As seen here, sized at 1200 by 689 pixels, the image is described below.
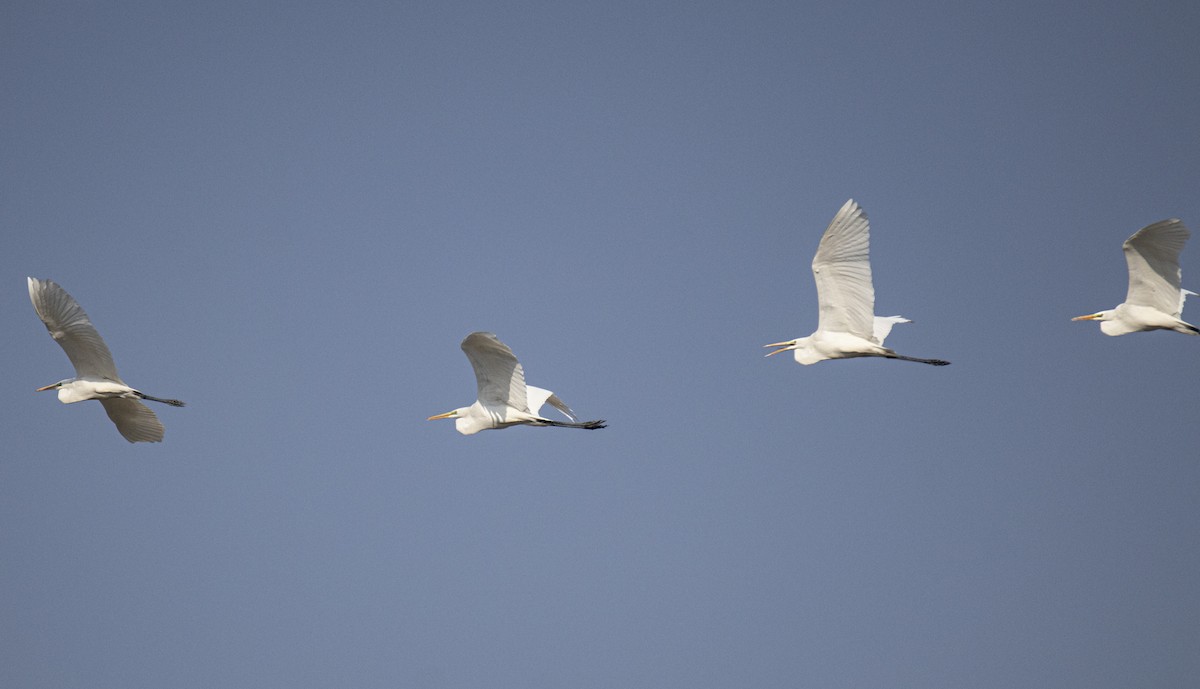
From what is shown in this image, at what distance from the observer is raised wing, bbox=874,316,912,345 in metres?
27.6

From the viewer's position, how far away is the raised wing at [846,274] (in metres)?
23.1

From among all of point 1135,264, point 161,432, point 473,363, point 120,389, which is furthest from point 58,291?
point 1135,264

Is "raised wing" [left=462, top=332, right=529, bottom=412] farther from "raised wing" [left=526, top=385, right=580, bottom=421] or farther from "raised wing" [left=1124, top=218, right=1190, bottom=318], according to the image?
"raised wing" [left=1124, top=218, right=1190, bottom=318]

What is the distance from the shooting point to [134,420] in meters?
27.4

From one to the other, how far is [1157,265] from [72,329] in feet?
63.0

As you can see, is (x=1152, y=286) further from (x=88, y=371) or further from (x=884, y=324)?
(x=88, y=371)

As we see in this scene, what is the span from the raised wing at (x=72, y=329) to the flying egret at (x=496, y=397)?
6.42 metres

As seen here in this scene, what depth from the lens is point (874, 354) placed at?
25.0m

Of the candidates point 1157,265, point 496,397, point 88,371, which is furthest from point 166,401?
point 1157,265

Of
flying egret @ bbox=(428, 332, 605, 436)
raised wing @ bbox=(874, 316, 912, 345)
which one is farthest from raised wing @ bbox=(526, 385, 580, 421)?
raised wing @ bbox=(874, 316, 912, 345)

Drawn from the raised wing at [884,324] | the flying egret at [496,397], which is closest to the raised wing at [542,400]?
the flying egret at [496,397]

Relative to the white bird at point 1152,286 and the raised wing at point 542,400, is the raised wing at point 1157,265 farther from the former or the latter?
the raised wing at point 542,400

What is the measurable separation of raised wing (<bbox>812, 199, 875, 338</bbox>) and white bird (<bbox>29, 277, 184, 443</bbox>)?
12.1 m

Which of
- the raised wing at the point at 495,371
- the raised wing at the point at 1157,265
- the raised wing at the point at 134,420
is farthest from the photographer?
the raised wing at the point at 134,420
